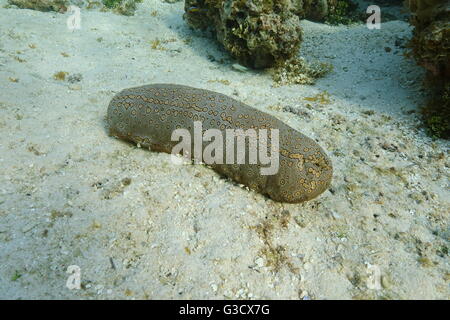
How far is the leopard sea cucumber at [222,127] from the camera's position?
3.55 meters

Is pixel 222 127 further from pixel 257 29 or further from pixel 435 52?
pixel 435 52

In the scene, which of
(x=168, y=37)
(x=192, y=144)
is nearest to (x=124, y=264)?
(x=192, y=144)

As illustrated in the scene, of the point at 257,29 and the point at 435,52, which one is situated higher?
the point at 435,52

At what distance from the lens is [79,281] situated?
2.55 meters

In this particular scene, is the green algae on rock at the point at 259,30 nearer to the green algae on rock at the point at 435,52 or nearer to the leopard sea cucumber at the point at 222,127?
the green algae on rock at the point at 435,52

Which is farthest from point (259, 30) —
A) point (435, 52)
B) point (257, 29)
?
point (435, 52)

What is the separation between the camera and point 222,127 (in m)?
3.86

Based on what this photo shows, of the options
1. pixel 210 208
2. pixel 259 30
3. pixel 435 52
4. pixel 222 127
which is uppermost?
pixel 435 52

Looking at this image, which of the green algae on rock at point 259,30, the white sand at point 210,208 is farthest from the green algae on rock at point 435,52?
the green algae on rock at point 259,30

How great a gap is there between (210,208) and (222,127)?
1118 mm

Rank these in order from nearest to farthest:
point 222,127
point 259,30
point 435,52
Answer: point 222,127 < point 435,52 < point 259,30

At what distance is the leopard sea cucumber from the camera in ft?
11.6

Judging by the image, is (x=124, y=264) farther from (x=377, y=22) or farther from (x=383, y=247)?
(x=377, y=22)
